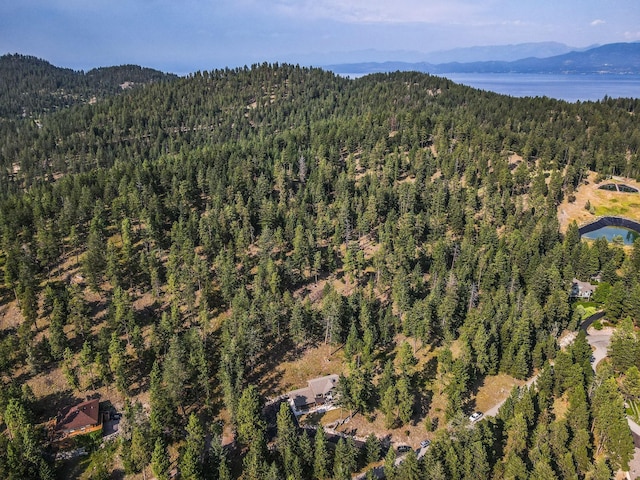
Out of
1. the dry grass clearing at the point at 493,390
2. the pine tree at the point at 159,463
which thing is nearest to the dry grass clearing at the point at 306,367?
the pine tree at the point at 159,463

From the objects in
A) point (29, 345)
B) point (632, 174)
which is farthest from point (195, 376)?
point (632, 174)

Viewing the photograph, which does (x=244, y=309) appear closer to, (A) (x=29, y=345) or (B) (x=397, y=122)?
(A) (x=29, y=345)

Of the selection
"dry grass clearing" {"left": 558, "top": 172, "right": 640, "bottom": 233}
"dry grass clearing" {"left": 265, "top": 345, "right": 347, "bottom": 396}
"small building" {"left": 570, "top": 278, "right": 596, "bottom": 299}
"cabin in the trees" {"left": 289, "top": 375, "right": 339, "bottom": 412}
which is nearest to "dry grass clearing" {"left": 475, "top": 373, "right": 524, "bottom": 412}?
"dry grass clearing" {"left": 265, "top": 345, "right": 347, "bottom": 396}

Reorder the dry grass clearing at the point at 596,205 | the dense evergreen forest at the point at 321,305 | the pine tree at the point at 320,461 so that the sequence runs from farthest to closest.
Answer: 1. the dry grass clearing at the point at 596,205
2. the dense evergreen forest at the point at 321,305
3. the pine tree at the point at 320,461

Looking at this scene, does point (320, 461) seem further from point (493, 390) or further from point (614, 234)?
point (614, 234)

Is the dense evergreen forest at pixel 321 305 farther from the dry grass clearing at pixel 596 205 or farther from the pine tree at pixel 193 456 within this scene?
the dry grass clearing at pixel 596 205

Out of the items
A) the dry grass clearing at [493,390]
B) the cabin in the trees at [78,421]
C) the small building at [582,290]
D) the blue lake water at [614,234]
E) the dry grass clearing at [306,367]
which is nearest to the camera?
the cabin in the trees at [78,421]

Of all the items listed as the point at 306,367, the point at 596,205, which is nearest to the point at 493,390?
the point at 306,367
